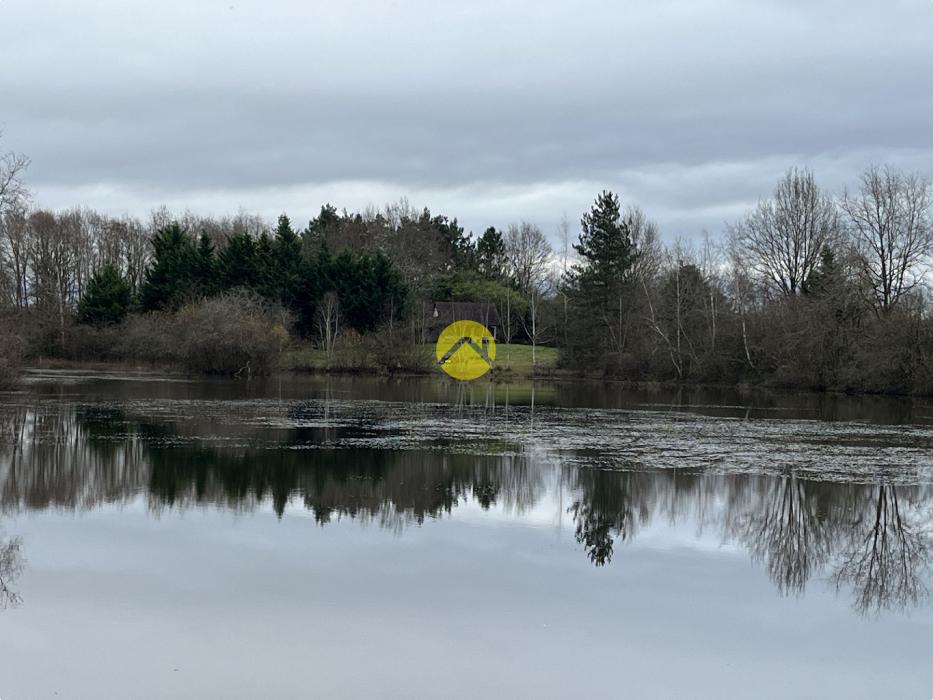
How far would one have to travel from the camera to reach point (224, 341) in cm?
5188

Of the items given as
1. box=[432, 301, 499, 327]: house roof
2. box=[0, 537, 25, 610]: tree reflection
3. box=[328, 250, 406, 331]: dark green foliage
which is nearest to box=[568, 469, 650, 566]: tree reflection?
box=[0, 537, 25, 610]: tree reflection

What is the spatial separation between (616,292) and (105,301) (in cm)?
3149

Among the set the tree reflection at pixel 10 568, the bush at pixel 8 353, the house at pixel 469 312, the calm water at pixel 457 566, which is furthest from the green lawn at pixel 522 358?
the tree reflection at pixel 10 568

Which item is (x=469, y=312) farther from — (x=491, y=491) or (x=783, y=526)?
(x=783, y=526)

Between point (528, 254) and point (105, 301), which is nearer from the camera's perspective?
point (105, 301)

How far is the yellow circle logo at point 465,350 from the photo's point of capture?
63.9m

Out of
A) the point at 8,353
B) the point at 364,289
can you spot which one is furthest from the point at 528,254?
the point at 8,353

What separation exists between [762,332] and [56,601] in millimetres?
47967

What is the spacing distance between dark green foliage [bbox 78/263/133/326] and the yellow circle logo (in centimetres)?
1965

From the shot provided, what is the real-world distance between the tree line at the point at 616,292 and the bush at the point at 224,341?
17.2 ft

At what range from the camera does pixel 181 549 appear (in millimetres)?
10836

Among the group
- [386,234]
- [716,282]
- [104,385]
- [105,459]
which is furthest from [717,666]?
[386,234]

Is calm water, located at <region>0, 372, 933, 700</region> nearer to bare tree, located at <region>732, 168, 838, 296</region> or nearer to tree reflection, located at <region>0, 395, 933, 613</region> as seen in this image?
tree reflection, located at <region>0, 395, 933, 613</region>

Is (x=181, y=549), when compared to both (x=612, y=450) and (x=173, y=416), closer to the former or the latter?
(x=612, y=450)
